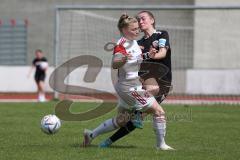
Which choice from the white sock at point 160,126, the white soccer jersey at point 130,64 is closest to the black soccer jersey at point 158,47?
the white soccer jersey at point 130,64

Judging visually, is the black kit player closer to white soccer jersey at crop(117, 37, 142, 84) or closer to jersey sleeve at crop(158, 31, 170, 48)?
jersey sleeve at crop(158, 31, 170, 48)

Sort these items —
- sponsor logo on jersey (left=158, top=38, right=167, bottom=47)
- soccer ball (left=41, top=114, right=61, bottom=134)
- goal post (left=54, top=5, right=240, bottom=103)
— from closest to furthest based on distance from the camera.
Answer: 1. sponsor logo on jersey (left=158, top=38, right=167, bottom=47)
2. soccer ball (left=41, top=114, right=61, bottom=134)
3. goal post (left=54, top=5, right=240, bottom=103)

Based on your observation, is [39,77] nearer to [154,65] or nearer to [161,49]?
[154,65]

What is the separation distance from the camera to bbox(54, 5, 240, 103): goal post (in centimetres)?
2483

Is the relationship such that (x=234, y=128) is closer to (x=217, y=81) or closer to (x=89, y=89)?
(x=89, y=89)

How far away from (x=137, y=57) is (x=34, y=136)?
3247mm

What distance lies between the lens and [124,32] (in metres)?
9.78

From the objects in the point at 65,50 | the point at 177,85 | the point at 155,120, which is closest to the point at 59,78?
the point at 65,50

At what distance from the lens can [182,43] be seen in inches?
1074

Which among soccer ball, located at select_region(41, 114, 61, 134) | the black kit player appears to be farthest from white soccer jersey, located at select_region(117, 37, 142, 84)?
soccer ball, located at select_region(41, 114, 61, 134)

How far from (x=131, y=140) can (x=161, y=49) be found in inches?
88.6

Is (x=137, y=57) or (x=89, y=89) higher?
(x=137, y=57)

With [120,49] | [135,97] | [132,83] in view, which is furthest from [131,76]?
[120,49]

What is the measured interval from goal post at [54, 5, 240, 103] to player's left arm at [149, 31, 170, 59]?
1338cm
